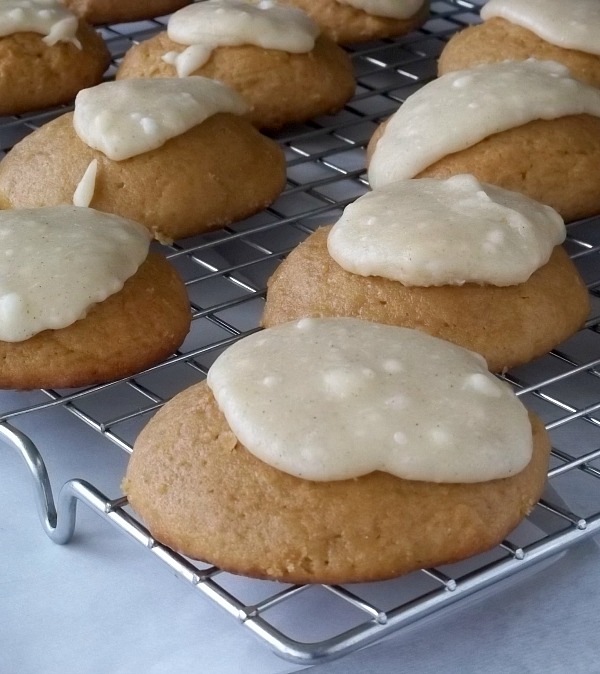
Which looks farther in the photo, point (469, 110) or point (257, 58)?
point (257, 58)

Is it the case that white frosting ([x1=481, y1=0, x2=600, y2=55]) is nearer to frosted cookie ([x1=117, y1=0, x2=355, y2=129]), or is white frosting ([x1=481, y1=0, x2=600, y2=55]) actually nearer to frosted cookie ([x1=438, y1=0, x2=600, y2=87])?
frosted cookie ([x1=438, y1=0, x2=600, y2=87])

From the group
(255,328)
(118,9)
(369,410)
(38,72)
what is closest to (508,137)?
(255,328)

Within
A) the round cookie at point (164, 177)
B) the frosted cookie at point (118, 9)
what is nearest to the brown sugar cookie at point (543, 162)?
the round cookie at point (164, 177)

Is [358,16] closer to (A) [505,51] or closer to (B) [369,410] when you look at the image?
(A) [505,51]

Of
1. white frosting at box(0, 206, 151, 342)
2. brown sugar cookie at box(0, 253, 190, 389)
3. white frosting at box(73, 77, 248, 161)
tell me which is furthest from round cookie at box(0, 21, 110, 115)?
brown sugar cookie at box(0, 253, 190, 389)

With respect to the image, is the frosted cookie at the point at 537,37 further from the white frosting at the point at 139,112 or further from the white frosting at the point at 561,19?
the white frosting at the point at 139,112

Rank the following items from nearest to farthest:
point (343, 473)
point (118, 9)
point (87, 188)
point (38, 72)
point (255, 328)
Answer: point (343, 473) < point (255, 328) < point (87, 188) < point (38, 72) < point (118, 9)

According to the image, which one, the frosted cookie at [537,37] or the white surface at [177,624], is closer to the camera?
the white surface at [177,624]
